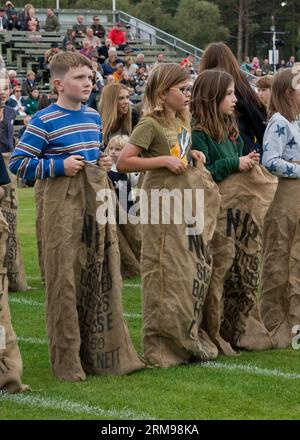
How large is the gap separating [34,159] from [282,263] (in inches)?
91.2

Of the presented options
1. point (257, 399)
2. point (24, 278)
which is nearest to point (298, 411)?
point (257, 399)

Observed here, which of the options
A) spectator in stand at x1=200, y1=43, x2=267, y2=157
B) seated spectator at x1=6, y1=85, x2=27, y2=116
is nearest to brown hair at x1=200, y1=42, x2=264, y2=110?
spectator in stand at x1=200, y1=43, x2=267, y2=157

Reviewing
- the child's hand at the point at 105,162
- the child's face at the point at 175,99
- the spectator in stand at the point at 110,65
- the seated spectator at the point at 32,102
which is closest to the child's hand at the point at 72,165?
the child's hand at the point at 105,162

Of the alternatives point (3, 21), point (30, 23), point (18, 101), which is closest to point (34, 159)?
point (18, 101)

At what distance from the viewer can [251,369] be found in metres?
6.90

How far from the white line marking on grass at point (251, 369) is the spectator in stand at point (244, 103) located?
1691 millimetres

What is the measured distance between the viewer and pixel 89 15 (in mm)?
42875

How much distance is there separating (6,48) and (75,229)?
1151 inches

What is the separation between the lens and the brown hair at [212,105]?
289 inches

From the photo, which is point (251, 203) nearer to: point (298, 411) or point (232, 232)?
point (232, 232)

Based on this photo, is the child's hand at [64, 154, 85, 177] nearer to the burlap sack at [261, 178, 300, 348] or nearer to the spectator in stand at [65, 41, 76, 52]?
the burlap sack at [261, 178, 300, 348]

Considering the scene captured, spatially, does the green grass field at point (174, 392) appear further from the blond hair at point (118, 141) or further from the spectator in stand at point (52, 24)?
the spectator in stand at point (52, 24)

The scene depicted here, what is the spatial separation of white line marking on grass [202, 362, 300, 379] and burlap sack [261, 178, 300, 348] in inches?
31.9

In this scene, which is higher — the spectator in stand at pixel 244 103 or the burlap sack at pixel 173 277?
the spectator in stand at pixel 244 103
